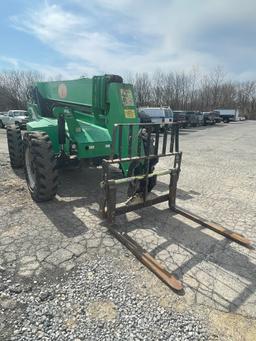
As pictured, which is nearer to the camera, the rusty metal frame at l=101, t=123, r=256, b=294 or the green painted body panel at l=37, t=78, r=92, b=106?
the rusty metal frame at l=101, t=123, r=256, b=294

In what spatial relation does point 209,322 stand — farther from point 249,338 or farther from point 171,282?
point 171,282

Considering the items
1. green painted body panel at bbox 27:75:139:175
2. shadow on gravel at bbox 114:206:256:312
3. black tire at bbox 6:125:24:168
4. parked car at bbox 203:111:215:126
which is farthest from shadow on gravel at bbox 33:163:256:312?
parked car at bbox 203:111:215:126

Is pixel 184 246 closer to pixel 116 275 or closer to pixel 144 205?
pixel 144 205

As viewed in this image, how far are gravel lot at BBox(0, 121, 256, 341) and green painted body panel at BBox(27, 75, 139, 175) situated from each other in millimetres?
1038

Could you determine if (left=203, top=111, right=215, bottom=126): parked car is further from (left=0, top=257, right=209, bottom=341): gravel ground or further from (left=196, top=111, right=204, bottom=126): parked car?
(left=0, top=257, right=209, bottom=341): gravel ground

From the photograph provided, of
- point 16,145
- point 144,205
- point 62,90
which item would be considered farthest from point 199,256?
point 16,145

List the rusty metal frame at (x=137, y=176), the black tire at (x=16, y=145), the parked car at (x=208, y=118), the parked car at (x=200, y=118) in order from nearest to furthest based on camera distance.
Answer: the rusty metal frame at (x=137, y=176), the black tire at (x=16, y=145), the parked car at (x=200, y=118), the parked car at (x=208, y=118)

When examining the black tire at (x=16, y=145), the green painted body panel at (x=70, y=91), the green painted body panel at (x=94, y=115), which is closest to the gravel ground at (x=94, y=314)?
the green painted body panel at (x=94, y=115)

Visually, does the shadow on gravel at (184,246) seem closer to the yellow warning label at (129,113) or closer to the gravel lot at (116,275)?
the gravel lot at (116,275)

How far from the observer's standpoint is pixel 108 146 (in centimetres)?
507

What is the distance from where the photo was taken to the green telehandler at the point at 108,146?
402 centimetres

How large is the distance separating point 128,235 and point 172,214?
105 centimetres

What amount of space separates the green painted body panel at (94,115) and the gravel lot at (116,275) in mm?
1038

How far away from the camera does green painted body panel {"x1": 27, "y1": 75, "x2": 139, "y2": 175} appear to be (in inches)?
186
